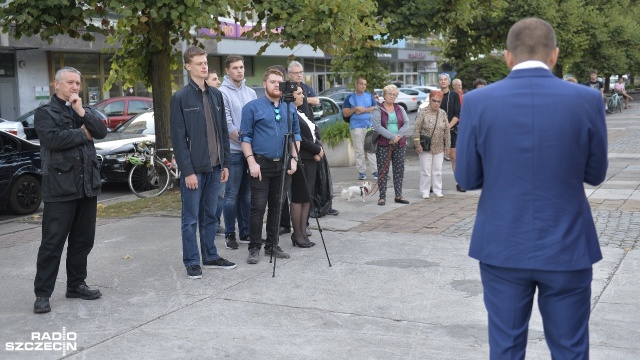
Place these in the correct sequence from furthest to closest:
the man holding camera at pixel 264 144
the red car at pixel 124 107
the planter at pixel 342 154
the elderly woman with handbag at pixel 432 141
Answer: the red car at pixel 124 107
the planter at pixel 342 154
the elderly woman with handbag at pixel 432 141
the man holding camera at pixel 264 144

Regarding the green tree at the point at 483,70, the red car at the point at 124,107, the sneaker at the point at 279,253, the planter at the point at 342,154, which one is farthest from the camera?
the green tree at the point at 483,70

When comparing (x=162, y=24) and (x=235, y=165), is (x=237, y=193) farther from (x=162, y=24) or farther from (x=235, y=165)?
(x=162, y=24)

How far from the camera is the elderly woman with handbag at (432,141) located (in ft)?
39.2

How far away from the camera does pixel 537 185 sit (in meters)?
3.39

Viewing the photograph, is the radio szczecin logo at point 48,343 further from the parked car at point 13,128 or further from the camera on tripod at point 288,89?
the parked car at point 13,128

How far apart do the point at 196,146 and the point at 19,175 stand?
20.4 feet

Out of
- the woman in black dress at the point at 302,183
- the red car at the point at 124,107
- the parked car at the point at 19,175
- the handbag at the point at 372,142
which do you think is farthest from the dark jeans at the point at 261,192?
the red car at the point at 124,107

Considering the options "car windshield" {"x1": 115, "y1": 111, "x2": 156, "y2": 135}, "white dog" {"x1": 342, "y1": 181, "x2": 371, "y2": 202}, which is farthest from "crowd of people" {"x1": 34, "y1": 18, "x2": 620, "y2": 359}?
"car windshield" {"x1": 115, "y1": 111, "x2": 156, "y2": 135}

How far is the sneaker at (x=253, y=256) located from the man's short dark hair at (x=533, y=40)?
4.77m

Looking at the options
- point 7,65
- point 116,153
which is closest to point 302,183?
point 116,153

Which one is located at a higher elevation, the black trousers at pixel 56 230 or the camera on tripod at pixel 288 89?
the camera on tripod at pixel 288 89

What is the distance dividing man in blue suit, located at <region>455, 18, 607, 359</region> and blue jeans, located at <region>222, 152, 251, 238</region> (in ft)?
16.7

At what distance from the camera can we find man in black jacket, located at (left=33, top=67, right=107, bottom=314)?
20.3 feet

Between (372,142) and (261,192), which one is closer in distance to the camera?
(261,192)
